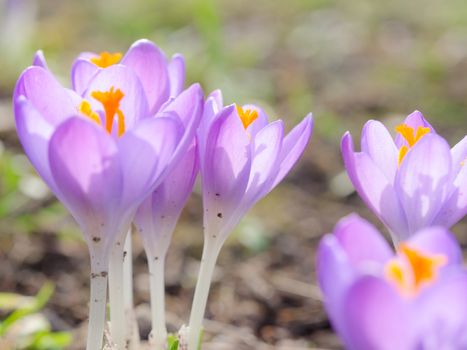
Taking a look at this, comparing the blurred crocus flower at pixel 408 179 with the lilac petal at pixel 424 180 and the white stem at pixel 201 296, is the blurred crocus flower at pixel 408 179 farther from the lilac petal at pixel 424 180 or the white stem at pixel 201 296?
the white stem at pixel 201 296

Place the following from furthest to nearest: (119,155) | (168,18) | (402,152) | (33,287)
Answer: (168,18) → (33,287) → (402,152) → (119,155)

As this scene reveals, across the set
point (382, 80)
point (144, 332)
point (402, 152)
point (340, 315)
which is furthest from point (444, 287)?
point (382, 80)

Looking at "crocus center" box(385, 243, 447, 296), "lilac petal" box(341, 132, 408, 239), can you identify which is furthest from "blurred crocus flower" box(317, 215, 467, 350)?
"lilac petal" box(341, 132, 408, 239)

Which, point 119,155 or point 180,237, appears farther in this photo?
point 180,237

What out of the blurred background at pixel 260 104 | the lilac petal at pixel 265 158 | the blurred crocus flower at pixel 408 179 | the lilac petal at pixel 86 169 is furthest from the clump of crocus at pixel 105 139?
the blurred background at pixel 260 104

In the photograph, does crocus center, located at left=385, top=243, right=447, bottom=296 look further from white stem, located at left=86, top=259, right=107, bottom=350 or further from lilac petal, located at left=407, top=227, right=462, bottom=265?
white stem, located at left=86, top=259, right=107, bottom=350

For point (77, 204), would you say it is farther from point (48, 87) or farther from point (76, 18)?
point (76, 18)
